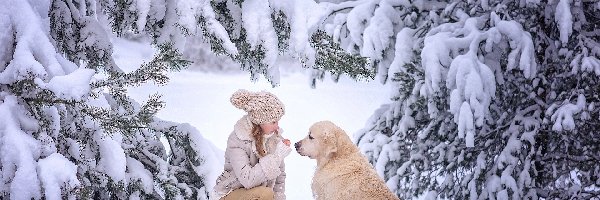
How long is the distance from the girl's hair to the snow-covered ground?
741 centimetres

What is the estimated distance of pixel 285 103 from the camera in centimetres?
2162

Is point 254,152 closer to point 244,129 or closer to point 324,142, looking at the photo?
point 244,129

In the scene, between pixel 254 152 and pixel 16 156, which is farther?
pixel 254 152

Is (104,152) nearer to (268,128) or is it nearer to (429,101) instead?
(268,128)

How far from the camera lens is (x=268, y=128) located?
396 cm

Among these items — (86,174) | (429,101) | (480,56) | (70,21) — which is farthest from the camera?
(429,101)

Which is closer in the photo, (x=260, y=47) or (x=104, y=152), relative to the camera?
(x=104, y=152)

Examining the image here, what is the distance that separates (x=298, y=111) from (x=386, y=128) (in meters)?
11.9

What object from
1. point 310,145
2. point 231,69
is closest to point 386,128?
point 310,145

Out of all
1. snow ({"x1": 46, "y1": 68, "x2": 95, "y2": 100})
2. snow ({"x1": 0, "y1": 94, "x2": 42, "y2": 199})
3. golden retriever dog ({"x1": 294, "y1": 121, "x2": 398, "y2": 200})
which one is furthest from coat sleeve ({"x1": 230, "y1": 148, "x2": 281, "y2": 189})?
snow ({"x1": 46, "y1": 68, "x2": 95, "y2": 100})

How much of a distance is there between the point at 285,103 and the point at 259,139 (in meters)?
17.6

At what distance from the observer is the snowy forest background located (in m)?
2.57

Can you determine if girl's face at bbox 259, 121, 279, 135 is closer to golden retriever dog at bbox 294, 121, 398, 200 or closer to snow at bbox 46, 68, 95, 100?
golden retriever dog at bbox 294, 121, 398, 200

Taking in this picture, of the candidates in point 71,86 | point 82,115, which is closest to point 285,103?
point 82,115
